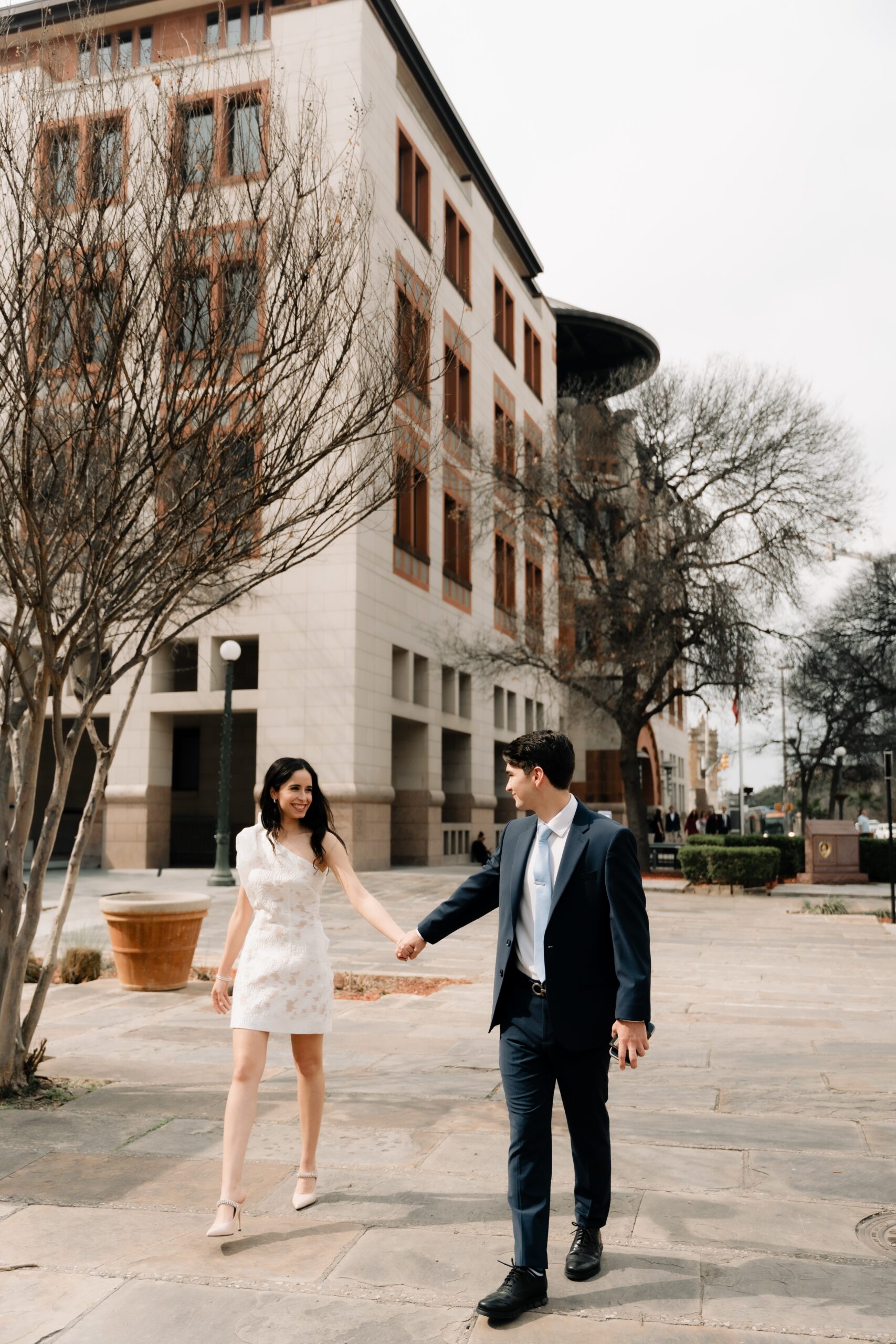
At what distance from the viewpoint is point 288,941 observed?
15.5 feet

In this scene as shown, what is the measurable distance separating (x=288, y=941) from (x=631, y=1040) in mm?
1528

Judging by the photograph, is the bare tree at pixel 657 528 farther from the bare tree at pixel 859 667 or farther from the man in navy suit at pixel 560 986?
the man in navy suit at pixel 560 986

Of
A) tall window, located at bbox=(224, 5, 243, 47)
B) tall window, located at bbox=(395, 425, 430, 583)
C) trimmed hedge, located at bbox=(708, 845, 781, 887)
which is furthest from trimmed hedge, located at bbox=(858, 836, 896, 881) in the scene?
tall window, located at bbox=(224, 5, 243, 47)

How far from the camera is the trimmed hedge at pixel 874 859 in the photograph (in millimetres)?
29016

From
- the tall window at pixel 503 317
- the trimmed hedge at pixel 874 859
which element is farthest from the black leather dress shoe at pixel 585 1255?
the tall window at pixel 503 317

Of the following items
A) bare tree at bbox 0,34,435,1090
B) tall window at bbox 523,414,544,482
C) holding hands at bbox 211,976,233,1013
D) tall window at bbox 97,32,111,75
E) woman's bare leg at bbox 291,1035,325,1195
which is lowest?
woman's bare leg at bbox 291,1035,325,1195

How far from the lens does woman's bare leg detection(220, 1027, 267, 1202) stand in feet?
14.6

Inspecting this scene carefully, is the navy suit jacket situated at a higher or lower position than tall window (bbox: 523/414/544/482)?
lower

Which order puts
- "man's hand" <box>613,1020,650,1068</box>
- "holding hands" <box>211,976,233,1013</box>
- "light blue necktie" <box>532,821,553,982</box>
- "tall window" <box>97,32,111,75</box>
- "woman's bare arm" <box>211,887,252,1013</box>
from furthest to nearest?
1. "tall window" <box>97,32,111,75</box>
2. "holding hands" <box>211,976,233,1013</box>
3. "woman's bare arm" <box>211,887,252,1013</box>
4. "light blue necktie" <box>532,821,553,982</box>
5. "man's hand" <box>613,1020,650,1068</box>

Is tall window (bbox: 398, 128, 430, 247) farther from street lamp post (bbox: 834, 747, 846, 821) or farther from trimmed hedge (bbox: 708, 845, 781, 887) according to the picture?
street lamp post (bbox: 834, 747, 846, 821)

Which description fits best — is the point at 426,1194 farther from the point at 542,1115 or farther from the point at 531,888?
the point at 531,888

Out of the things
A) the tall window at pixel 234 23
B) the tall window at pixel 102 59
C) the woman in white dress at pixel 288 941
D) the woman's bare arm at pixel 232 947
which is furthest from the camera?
the tall window at pixel 234 23

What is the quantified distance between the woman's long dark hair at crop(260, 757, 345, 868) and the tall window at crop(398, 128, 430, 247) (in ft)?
94.5

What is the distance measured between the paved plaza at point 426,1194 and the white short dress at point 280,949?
0.80 m
